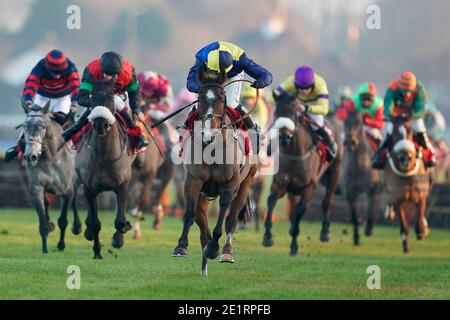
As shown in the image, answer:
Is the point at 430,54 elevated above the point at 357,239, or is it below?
above

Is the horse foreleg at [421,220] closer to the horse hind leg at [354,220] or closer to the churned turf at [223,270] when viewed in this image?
the churned turf at [223,270]

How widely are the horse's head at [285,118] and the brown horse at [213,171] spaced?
11.6ft

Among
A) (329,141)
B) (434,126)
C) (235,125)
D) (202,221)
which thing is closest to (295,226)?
(329,141)

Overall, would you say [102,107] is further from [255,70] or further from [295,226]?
[295,226]

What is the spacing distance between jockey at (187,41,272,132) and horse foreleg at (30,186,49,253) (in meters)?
3.01

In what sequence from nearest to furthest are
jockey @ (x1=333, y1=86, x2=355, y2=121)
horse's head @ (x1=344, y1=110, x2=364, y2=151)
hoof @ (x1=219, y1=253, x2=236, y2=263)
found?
hoof @ (x1=219, y1=253, x2=236, y2=263)
horse's head @ (x1=344, y1=110, x2=364, y2=151)
jockey @ (x1=333, y1=86, x2=355, y2=121)

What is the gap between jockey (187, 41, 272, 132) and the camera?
40.0ft

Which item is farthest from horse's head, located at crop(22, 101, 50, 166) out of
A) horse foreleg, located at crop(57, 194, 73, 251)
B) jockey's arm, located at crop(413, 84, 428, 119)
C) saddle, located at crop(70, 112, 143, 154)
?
jockey's arm, located at crop(413, 84, 428, 119)

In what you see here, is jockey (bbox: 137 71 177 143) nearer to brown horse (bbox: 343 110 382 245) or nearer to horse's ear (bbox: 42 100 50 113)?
brown horse (bbox: 343 110 382 245)

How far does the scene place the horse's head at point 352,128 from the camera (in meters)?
20.3

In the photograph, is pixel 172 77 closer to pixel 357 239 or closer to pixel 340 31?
pixel 340 31
